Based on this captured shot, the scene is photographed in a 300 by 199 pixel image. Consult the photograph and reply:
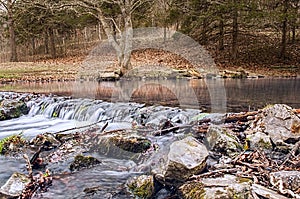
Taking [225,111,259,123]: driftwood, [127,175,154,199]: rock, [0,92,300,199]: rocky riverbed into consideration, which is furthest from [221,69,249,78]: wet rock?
[127,175,154,199]: rock

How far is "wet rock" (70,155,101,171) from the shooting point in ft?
14.4

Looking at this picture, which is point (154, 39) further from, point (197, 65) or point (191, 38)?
point (197, 65)

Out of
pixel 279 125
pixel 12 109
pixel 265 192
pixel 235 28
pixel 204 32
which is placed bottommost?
pixel 12 109

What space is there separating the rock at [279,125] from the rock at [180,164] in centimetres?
141

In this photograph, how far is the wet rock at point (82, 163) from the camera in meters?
4.40

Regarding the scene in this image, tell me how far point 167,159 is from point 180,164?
0.17 meters

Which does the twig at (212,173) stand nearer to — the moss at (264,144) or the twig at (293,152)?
the twig at (293,152)

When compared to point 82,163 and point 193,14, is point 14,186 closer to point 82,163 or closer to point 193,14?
point 82,163

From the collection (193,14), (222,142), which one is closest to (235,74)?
(193,14)

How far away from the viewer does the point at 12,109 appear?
8.86 m

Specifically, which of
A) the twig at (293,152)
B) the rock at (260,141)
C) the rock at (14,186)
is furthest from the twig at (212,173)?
the rock at (14,186)

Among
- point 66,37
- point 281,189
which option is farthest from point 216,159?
point 66,37

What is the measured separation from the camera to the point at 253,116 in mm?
5324

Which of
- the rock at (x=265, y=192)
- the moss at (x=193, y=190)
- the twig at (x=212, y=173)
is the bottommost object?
the moss at (x=193, y=190)
